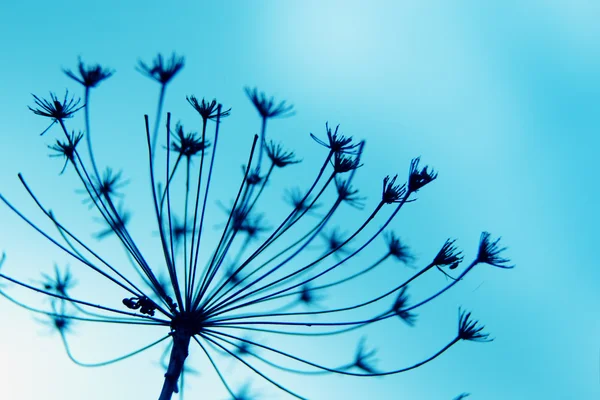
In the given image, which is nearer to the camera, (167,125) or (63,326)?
(167,125)

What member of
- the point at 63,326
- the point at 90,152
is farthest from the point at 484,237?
the point at 63,326

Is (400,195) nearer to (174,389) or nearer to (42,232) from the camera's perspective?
(174,389)

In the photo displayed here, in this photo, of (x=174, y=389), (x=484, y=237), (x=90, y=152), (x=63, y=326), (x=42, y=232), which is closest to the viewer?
(x=174, y=389)

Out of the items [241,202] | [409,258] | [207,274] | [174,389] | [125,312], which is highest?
[409,258]

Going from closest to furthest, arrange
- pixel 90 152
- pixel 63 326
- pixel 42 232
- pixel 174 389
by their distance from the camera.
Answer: pixel 174 389 < pixel 42 232 < pixel 90 152 < pixel 63 326

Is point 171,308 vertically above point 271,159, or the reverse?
point 271,159

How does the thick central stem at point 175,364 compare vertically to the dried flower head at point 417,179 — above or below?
below

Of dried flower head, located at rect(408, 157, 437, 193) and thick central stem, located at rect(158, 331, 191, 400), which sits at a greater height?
dried flower head, located at rect(408, 157, 437, 193)
